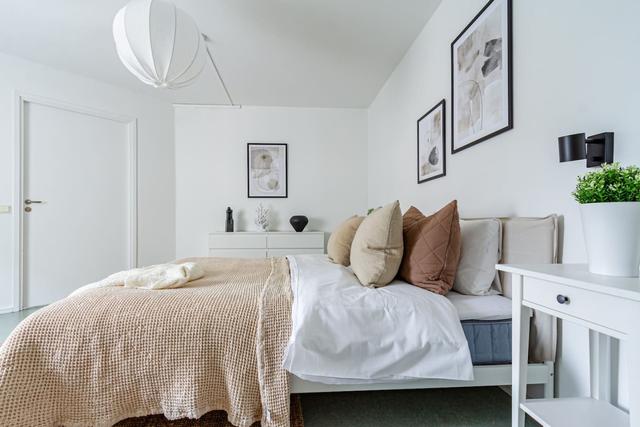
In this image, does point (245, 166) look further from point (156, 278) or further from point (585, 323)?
point (585, 323)

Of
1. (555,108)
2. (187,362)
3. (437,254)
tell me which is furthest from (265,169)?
(555,108)

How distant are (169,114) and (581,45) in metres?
4.15

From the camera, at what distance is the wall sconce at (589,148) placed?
1005 mm

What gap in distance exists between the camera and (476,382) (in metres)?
1.21

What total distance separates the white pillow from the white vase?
55cm

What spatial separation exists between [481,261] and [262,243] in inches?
110

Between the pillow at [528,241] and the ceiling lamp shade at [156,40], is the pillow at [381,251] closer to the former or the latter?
the pillow at [528,241]

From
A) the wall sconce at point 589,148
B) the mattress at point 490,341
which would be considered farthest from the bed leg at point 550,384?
the wall sconce at point 589,148

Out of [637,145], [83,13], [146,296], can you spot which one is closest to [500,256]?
[637,145]

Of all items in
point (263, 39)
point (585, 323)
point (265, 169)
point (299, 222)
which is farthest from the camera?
point (265, 169)

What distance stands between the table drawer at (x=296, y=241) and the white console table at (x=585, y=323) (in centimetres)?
289

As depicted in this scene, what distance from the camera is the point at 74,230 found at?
10.8 feet

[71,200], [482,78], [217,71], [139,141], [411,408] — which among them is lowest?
[411,408]

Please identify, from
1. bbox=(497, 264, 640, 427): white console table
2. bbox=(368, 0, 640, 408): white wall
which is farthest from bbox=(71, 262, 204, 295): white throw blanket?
bbox=(368, 0, 640, 408): white wall
